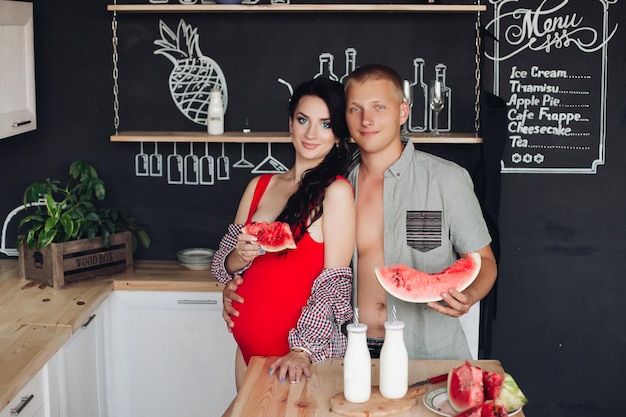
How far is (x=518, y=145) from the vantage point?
4.68m

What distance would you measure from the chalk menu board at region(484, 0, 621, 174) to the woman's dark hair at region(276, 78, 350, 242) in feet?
5.91

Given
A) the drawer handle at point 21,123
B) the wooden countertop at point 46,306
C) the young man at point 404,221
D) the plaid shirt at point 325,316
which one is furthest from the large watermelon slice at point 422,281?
the drawer handle at point 21,123

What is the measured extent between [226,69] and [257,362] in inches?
89.9

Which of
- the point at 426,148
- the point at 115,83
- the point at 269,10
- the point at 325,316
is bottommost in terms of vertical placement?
the point at 325,316

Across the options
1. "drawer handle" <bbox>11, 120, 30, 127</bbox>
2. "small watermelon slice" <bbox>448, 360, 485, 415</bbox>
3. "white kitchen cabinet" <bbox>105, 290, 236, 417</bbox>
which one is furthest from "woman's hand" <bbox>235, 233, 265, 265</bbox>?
"drawer handle" <bbox>11, 120, 30, 127</bbox>

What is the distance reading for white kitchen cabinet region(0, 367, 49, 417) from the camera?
309 cm

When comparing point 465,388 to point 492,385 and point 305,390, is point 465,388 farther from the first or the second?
point 305,390

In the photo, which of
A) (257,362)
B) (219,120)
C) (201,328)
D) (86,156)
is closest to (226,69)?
(219,120)

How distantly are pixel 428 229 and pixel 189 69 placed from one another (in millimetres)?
1991

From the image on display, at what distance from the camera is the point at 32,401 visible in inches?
130

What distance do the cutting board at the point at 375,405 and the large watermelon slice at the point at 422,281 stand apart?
40 cm

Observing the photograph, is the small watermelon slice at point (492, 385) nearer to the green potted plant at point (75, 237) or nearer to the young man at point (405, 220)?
the young man at point (405, 220)

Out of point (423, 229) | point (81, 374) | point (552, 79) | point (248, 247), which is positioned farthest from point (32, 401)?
point (552, 79)

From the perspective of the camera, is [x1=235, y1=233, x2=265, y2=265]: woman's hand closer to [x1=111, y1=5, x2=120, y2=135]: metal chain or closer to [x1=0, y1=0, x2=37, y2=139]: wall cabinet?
[x1=0, y1=0, x2=37, y2=139]: wall cabinet
